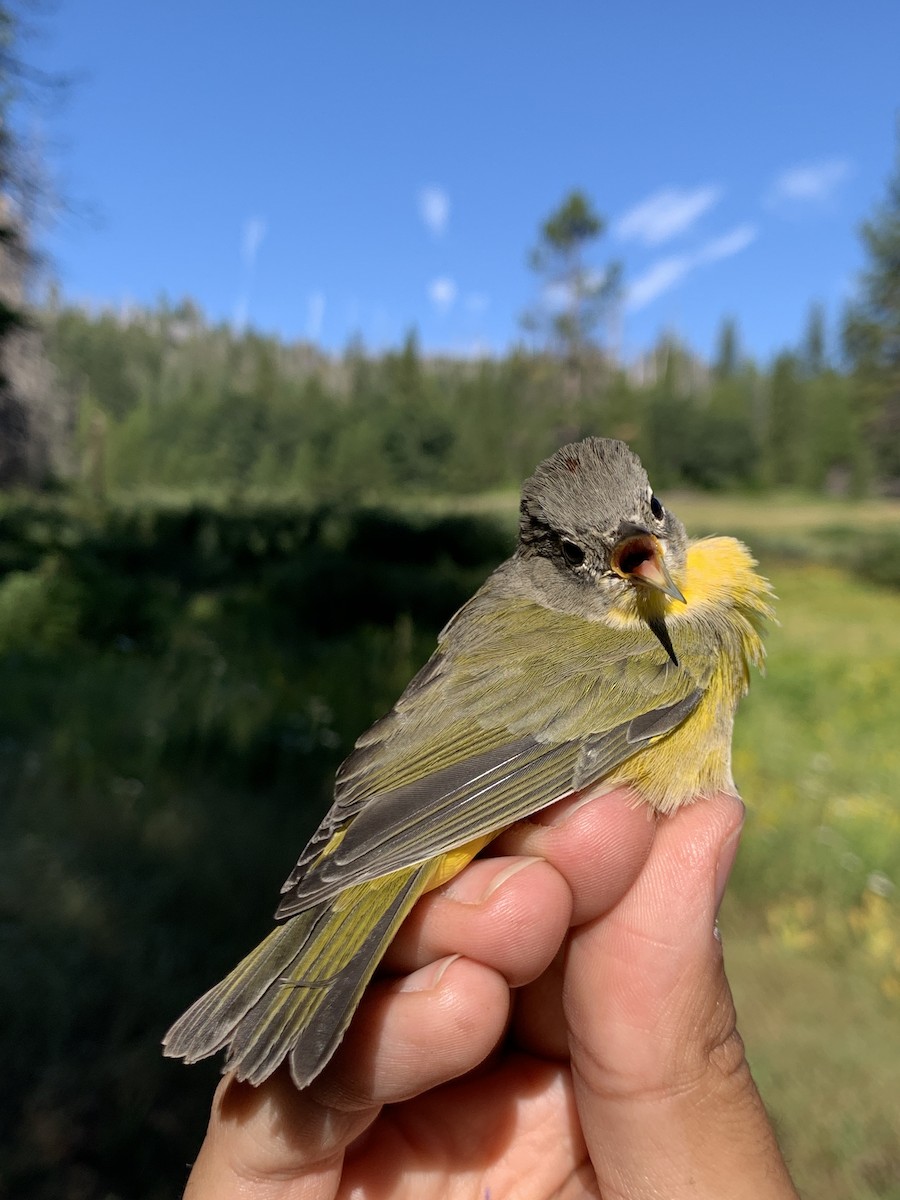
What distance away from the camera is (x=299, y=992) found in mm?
1555

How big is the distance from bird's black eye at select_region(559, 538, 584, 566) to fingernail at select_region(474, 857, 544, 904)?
2.85ft

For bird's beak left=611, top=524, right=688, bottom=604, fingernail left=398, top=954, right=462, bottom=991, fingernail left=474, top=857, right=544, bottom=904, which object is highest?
bird's beak left=611, top=524, right=688, bottom=604

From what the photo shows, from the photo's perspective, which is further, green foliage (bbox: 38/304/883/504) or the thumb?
green foliage (bbox: 38/304/883/504)

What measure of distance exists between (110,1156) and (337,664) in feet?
16.4

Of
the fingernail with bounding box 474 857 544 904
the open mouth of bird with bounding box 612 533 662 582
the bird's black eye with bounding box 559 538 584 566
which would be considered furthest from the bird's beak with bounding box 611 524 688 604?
the fingernail with bounding box 474 857 544 904

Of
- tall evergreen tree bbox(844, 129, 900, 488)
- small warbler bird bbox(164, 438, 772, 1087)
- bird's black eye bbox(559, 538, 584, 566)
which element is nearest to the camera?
small warbler bird bbox(164, 438, 772, 1087)

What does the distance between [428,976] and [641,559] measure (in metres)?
1.24

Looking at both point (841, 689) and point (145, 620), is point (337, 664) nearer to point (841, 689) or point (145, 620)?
point (145, 620)

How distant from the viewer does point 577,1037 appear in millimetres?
1938

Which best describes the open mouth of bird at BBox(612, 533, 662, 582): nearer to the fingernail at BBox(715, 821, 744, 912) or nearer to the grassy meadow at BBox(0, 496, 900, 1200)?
the fingernail at BBox(715, 821, 744, 912)

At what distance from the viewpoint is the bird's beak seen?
80.5 inches

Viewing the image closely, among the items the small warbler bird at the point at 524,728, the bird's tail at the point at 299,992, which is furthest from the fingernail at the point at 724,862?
the bird's tail at the point at 299,992

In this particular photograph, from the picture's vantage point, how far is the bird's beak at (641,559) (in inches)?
80.5

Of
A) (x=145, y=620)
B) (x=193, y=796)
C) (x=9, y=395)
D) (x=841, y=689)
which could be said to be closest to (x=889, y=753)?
(x=841, y=689)
